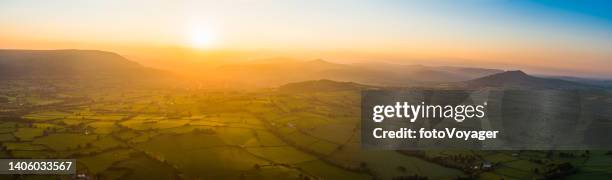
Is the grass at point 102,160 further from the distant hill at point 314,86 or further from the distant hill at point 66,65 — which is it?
Answer: the distant hill at point 314,86

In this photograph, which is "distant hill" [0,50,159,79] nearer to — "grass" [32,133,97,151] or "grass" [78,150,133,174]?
"grass" [32,133,97,151]

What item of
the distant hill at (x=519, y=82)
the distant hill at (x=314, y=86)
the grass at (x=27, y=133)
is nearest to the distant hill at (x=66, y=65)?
the grass at (x=27, y=133)

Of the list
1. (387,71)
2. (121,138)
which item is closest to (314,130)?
(387,71)

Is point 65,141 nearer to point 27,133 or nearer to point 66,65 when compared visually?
point 27,133

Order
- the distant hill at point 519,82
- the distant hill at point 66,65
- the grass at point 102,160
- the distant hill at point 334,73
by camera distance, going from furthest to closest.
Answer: the distant hill at point 66,65
the distant hill at point 334,73
the distant hill at point 519,82
the grass at point 102,160

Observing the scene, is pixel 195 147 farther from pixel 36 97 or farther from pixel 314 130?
pixel 36 97

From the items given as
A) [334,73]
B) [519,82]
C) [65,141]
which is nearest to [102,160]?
[65,141]

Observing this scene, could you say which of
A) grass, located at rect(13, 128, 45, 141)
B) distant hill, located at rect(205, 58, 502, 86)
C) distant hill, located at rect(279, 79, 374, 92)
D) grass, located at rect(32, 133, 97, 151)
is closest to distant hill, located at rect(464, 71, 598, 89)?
distant hill, located at rect(205, 58, 502, 86)

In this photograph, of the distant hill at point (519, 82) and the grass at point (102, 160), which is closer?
the grass at point (102, 160)
